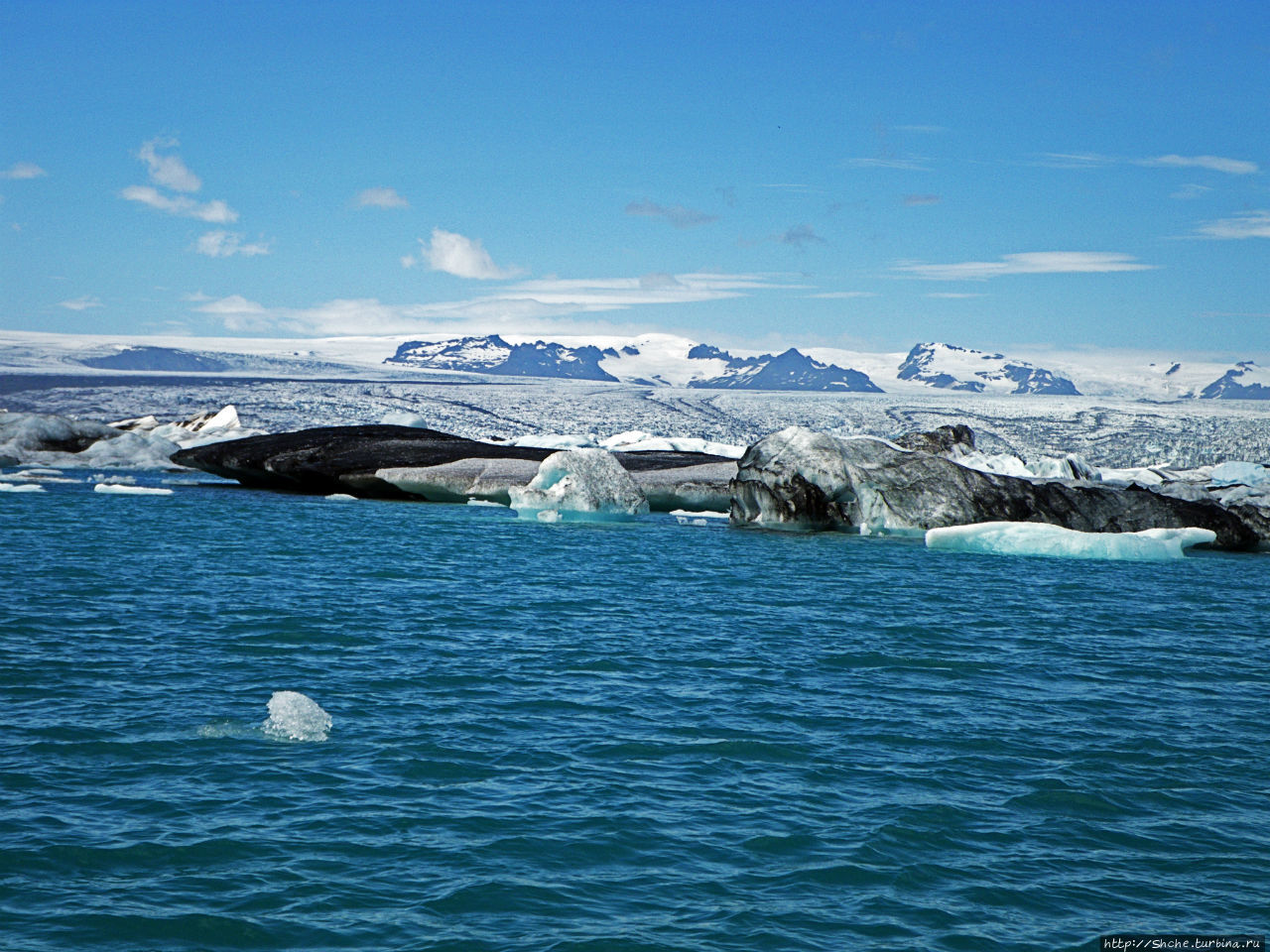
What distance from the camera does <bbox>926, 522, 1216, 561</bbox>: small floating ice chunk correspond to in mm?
24078

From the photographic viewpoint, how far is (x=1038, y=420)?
9238 cm

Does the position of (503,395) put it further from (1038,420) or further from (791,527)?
(791,527)

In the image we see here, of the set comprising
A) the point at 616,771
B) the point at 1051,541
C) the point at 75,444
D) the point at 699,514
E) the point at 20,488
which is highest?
the point at 75,444

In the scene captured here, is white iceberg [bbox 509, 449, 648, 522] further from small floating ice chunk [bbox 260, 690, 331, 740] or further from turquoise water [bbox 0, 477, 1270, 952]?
small floating ice chunk [bbox 260, 690, 331, 740]

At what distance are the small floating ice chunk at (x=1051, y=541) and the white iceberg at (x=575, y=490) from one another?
906 centimetres

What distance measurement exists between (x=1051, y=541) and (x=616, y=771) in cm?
1818

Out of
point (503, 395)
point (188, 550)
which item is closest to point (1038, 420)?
point (503, 395)

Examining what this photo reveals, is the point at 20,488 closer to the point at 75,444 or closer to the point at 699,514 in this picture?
the point at 699,514

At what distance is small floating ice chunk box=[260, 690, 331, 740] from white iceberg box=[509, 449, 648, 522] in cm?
2101

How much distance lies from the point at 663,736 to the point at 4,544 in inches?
619

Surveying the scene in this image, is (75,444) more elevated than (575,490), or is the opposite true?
(75,444)

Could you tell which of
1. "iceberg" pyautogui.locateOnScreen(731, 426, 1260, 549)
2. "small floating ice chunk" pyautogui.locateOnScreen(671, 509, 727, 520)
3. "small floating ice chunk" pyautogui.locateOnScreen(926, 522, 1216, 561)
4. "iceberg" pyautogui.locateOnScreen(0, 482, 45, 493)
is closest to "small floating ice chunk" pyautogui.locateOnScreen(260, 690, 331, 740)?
"small floating ice chunk" pyautogui.locateOnScreen(926, 522, 1216, 561)

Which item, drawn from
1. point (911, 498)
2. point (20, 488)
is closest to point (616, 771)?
point (911, 498)

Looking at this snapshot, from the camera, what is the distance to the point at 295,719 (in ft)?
28.6
